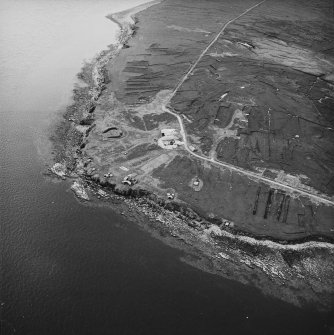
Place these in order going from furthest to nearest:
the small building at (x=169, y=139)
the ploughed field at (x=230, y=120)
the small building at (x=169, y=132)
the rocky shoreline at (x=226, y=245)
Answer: the small building at (x=169, y=132), the small building at (x=169, y=139), the ploughed field at (x=230, y=120), the rocky shoreline at (x=226, y=245)

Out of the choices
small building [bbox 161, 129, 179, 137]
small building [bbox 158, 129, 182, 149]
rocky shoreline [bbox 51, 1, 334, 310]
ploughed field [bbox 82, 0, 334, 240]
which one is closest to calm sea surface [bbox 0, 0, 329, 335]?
rocky shoreline [bbox 51, 1, 334, 310]

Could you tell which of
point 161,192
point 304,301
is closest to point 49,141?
point 161,192

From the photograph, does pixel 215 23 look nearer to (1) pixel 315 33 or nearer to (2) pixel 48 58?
(1) pixel 315 33

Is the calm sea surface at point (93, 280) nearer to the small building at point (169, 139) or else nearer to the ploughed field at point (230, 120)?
the ploughed field at point (230, 120)

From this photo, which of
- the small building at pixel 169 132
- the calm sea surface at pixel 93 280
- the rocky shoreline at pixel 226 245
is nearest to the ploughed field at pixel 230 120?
the small building at pixel 169 132

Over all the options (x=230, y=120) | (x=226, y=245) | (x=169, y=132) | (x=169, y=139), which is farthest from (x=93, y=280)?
(x=230, y=120)

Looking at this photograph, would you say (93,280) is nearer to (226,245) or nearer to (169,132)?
(226,245)

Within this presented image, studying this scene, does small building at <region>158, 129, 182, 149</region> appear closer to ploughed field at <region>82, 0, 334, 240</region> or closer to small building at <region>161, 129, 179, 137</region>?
small building at <region>161, 129, 179, 137</region>
